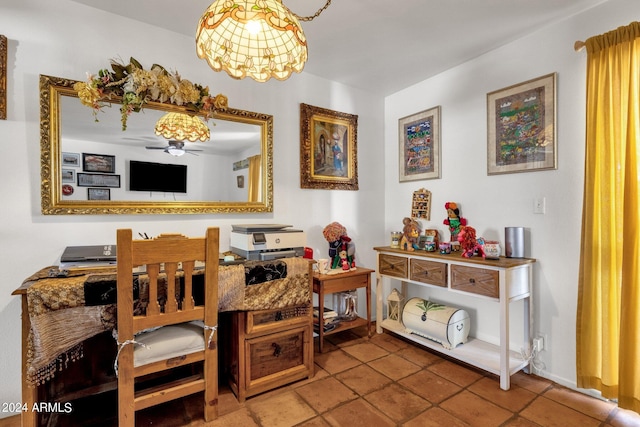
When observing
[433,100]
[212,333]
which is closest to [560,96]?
[433,100]

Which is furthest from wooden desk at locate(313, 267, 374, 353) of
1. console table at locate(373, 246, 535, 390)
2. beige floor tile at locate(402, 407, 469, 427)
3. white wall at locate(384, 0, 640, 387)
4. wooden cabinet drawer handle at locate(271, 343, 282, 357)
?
beige floor tile at locate(402, 407, 469, 427)

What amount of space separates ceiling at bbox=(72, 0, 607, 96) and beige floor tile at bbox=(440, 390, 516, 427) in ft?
8.04

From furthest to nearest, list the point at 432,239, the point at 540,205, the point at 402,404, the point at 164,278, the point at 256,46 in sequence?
1. the point at 432,239
2. the point at 540,205
3. the point at 402,404
4. the point at 164,278
5. the point at 256,46

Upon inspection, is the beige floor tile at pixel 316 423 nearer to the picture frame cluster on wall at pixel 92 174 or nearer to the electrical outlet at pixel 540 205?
the picture frame cluster on wall at pixel 92 174

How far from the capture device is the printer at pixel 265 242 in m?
2.05

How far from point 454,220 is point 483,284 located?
644 mm

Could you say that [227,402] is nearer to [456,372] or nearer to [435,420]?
[435,420]

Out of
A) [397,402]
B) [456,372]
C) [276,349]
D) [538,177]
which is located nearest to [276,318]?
[276,349]

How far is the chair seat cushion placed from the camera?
1.45 meters

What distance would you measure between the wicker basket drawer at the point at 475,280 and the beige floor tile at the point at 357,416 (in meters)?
1.03

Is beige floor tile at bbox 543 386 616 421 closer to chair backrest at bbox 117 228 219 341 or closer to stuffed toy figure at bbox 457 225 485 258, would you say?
stuffed toy figure at bbox 457 225 485 258

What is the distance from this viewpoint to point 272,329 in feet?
6.30

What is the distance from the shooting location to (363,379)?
6.77 ft

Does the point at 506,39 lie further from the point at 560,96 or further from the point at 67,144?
the point at 67,144
